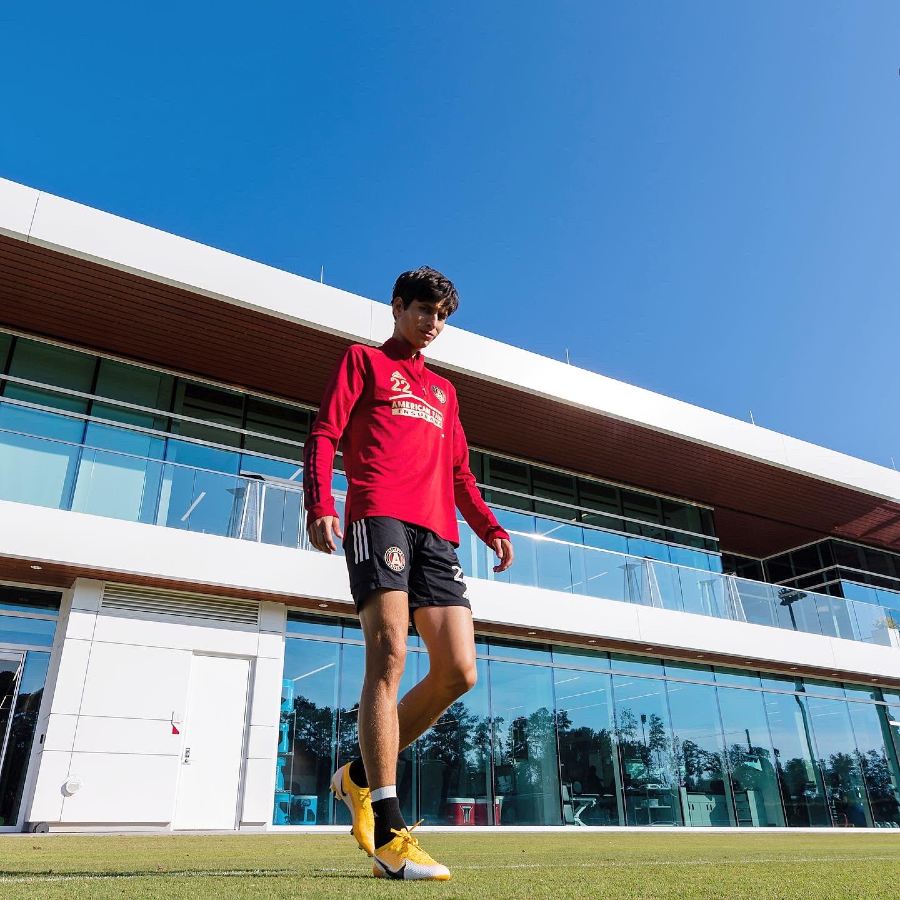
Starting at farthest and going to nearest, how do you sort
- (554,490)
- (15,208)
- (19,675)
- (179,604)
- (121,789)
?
(554,490), (179,604), (19,675), (15,208), (121,789)

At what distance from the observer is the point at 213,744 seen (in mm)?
10562

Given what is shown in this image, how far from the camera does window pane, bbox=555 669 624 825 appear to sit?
509 inches

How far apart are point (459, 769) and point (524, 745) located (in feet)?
4.31

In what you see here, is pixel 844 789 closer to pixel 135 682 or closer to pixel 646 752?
pixel 646 752

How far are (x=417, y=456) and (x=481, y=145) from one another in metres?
16.7

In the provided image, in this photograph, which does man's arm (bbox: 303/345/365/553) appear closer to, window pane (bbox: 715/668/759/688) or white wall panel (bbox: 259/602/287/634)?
white wall panel (bbox: 259/602/287/634)

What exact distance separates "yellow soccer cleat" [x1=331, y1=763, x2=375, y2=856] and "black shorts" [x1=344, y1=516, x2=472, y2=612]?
0.62m

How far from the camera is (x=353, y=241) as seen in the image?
1602 centimetres

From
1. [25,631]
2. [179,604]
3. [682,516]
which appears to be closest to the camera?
[25,631]

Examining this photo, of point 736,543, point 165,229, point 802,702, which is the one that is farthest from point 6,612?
point 736,543

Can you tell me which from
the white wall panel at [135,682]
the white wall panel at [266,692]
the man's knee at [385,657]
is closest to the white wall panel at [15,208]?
the white wall panel at [135,682]

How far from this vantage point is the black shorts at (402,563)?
249 centimetres

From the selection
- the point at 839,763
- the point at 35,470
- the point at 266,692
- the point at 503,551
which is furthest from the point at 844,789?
the point at 503,551

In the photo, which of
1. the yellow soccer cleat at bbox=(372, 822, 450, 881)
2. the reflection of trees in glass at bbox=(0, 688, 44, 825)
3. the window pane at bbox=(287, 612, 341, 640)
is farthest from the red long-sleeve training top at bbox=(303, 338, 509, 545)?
the reflection of trees in glass at bbox=(0, 688, 44, 825)
